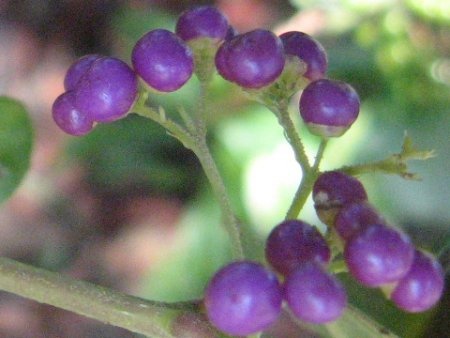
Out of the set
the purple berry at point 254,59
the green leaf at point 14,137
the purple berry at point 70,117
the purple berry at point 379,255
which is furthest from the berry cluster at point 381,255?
the green leaf at point 14,137

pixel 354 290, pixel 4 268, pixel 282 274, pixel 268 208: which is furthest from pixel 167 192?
pixel 282 274

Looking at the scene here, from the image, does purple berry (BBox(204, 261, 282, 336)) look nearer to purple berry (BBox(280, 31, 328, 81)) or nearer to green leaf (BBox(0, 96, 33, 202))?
purple berry (BBox(280, 31, 328, 81))

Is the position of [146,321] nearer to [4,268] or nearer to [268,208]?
[4,268]

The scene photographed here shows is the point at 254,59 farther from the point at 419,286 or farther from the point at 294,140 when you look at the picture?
the point at 419,286

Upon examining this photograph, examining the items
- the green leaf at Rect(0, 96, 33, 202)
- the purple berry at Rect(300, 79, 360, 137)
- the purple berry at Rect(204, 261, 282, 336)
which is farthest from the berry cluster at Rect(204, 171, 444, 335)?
the green leaf at Rect(0, 96, 33, 202)

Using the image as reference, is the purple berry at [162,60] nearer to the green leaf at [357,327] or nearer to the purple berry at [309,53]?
the purple berry at [309,53]

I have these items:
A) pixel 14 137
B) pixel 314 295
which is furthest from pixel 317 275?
pixel 14 137
